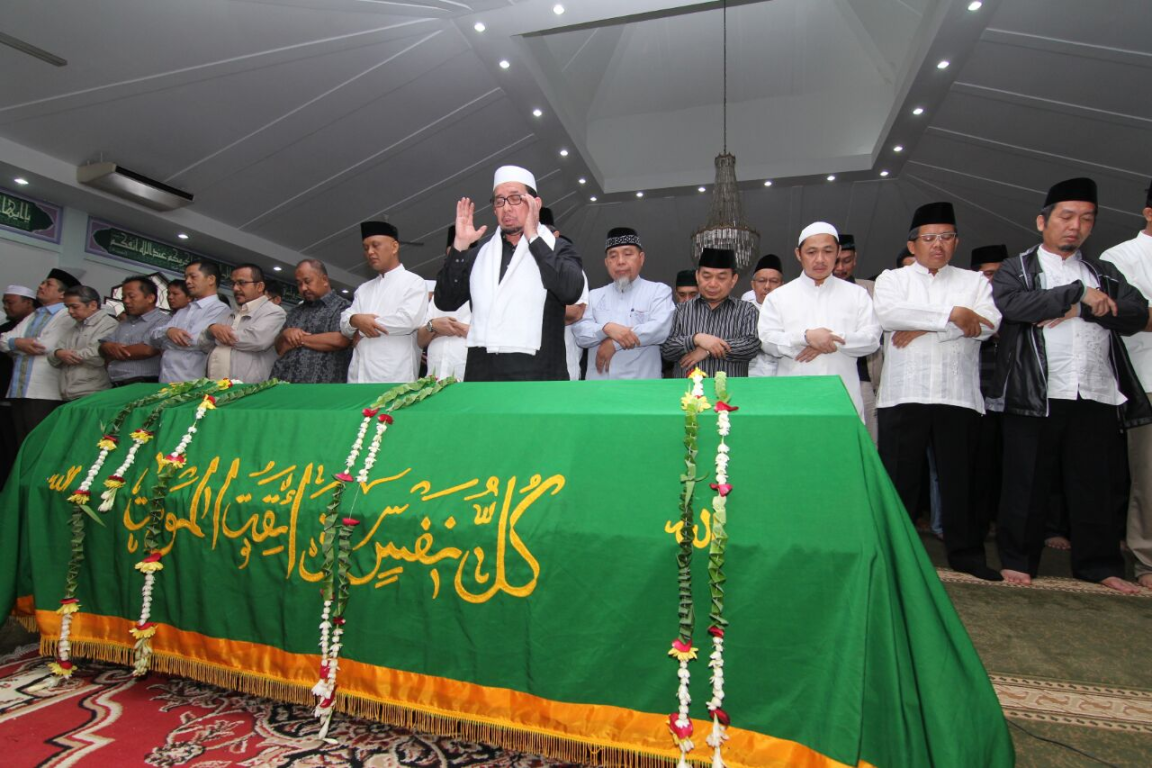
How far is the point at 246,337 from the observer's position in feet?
11.7

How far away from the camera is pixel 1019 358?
257cm

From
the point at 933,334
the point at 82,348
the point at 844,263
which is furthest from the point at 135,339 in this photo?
the point at 933,334

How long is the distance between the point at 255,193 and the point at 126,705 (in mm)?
7482

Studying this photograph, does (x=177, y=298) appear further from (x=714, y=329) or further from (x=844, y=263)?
(x=844, y=263)

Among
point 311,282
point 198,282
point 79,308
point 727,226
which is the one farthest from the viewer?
point 727,226

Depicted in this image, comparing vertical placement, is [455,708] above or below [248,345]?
below

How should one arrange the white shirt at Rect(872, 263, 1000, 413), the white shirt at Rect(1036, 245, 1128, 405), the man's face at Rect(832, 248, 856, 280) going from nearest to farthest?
1. the white shirt at Rect(1036, 245, 1128, 405)
2. the white shirt at Rect(872, 263, 1000, 413)
3. the man's face at Rect(832, 248, 856, 280)

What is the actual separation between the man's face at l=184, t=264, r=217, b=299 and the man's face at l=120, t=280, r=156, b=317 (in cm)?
45

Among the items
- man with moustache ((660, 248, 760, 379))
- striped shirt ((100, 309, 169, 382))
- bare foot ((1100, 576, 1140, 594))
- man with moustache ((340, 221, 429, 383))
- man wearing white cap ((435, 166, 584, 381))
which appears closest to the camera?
man wearing white cap ((435, 166, 584, 381))

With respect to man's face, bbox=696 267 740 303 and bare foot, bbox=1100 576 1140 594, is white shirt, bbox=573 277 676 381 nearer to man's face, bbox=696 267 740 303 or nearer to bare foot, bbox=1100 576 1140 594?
man's face, bbox=696 267 740 303

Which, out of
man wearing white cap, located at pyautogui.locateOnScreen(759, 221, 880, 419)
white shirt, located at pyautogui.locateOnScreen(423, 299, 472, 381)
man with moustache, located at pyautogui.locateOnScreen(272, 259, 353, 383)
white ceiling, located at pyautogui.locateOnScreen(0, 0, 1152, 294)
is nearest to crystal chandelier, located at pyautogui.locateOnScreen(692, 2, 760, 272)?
white ceiling, located at pyautogui.locateOnScreen(0, 0, 1152, 294)

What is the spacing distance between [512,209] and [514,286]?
0.28 m

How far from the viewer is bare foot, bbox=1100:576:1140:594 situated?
2.39 metres

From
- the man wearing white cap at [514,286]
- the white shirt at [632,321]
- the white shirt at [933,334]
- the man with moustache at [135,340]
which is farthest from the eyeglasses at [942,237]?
the man with moustache at [135,340]
